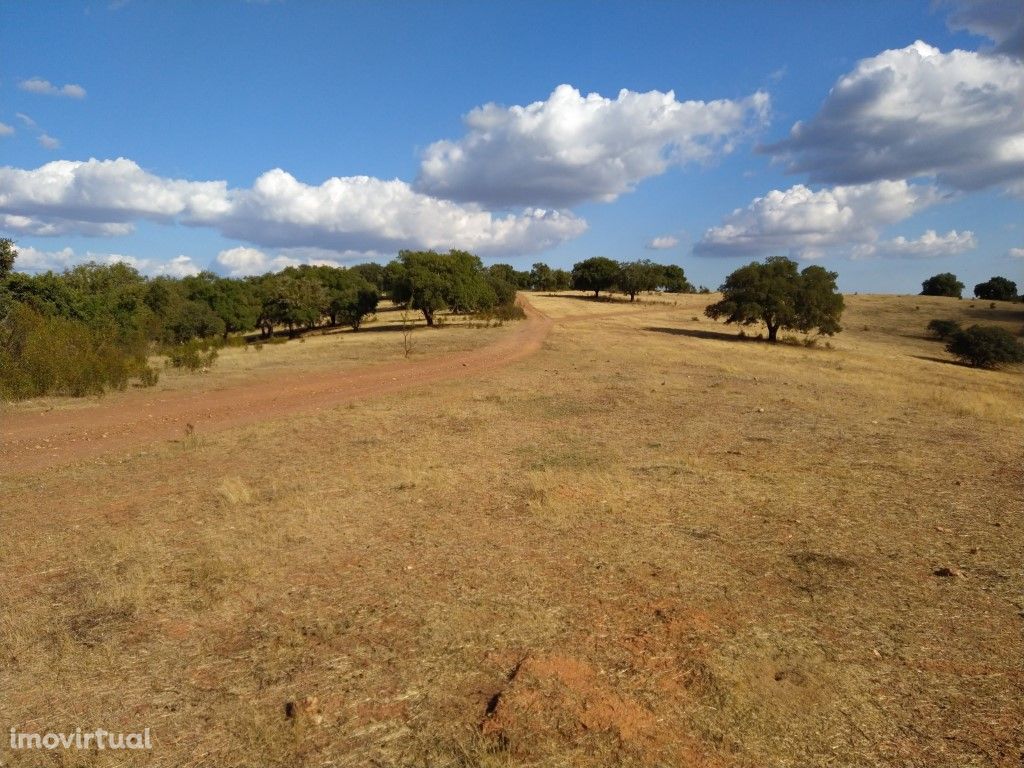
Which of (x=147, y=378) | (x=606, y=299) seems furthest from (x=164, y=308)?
(x=606, y=299)

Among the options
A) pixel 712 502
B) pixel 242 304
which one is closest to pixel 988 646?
pixel 712 502

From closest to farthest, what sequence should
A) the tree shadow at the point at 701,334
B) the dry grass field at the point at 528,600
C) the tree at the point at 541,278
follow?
the dry grass field at the point at 528,600 → the tree shadow at the point at 701,334 → the tree at the point at 541,278

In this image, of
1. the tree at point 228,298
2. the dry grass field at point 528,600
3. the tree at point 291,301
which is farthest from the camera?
the tree at point 291,301

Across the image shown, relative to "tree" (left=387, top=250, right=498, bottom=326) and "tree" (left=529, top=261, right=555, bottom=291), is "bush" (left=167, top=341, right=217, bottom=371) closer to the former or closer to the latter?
"tree" (left=387, top=250, right=498, bottom=326)

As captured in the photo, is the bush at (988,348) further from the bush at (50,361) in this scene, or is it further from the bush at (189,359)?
the bush at (50,361)

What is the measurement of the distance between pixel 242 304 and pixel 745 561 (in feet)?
188

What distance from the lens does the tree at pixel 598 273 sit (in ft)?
287

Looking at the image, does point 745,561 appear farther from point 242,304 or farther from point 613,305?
point 613,305

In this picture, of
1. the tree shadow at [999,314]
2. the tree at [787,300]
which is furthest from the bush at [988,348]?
the tree shadow at [999,314]

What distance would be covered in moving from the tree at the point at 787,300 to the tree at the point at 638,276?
43026 mm

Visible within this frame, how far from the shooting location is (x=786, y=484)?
9.40 meters

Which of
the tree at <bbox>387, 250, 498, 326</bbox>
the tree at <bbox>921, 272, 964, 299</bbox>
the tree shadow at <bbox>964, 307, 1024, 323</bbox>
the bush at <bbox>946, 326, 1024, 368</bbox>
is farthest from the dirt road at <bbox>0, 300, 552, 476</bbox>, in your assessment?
the tree at <bbox>921, 272, 964, 299</bbox>

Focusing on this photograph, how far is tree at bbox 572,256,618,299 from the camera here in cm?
8750

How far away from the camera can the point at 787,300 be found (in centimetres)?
3884
